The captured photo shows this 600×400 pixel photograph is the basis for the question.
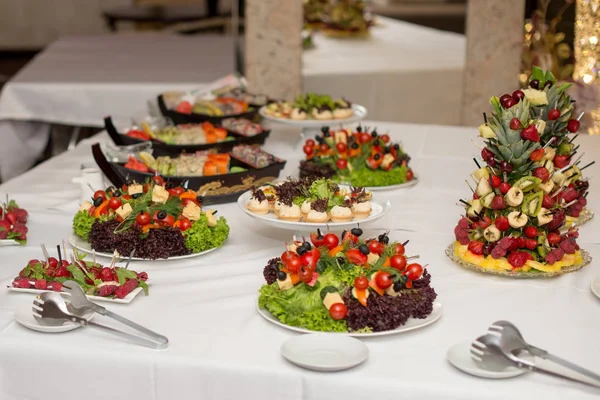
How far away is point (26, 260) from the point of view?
6.84 feet

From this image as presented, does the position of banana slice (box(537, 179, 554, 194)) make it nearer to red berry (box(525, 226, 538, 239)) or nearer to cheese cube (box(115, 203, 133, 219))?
red berry (box(525, 226, 538, 239))

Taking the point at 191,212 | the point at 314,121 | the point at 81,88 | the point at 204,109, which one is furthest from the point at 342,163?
the point at 81,88

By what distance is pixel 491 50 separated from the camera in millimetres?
4715

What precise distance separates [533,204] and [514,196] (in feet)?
0.15

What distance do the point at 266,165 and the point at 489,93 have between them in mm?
2437

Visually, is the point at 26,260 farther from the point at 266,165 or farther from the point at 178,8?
the point at 178,8

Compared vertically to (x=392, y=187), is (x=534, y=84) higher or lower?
higher

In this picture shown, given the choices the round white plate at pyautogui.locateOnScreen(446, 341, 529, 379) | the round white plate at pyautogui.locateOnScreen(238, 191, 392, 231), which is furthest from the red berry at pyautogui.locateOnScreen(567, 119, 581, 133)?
the round white plate at pyautogui.locateOnScreen(446, 341, 529, 379)

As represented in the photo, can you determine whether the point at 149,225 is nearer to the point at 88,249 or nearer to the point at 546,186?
the point at 88,249

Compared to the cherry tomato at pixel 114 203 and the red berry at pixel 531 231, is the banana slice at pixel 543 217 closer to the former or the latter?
the red berry at pixel 531 231

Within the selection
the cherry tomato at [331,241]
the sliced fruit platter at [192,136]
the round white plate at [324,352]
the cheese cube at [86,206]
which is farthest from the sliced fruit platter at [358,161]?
the round white plate at [324,352]

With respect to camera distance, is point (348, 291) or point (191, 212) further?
point (191, 212)

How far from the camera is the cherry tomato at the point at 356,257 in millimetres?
1709

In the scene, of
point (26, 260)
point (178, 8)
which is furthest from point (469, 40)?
point (178, 8)
